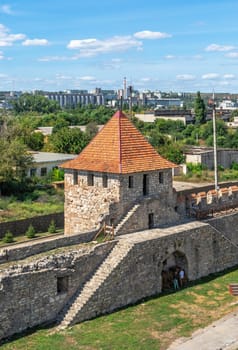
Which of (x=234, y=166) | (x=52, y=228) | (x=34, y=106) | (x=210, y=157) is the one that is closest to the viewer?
(x=52, y=228)

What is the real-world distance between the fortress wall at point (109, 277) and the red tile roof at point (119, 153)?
2.76 metres

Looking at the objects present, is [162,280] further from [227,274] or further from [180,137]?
[180,137]

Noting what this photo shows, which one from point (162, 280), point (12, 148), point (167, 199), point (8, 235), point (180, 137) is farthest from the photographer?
point (180, 137)

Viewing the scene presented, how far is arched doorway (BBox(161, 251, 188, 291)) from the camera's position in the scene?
74.6 feet

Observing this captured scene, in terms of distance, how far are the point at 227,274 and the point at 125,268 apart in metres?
6.35

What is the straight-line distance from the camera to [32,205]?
38.5 m

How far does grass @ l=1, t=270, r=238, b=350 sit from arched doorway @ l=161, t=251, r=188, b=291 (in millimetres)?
734

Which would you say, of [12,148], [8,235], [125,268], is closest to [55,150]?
[12,148]

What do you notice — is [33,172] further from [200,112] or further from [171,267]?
[200,112]

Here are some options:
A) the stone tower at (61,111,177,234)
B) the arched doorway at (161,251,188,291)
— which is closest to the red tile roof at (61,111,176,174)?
the stone tower at (61,111,177,234)

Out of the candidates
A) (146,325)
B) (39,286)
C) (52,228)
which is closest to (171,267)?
(146,325)

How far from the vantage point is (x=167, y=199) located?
2467 centimetres

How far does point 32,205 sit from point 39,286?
20310 mm

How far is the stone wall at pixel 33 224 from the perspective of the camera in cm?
3109
